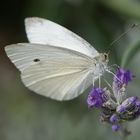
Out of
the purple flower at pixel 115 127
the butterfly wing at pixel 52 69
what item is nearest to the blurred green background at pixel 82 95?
the butterfly wing at pixel 52 69

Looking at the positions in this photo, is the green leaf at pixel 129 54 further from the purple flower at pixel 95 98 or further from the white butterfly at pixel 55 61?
the purple flower at pixel 95 98

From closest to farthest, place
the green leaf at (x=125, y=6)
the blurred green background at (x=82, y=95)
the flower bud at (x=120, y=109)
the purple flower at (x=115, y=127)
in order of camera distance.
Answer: the purple flower at (x=115, y=127) < the flower bud at (x=120, y=109) < the blurred green background at (x=82, y=95) < the green leaf at (x=125, y=6)

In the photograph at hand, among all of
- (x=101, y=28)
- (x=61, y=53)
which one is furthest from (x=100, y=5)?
(x=61, y=53)

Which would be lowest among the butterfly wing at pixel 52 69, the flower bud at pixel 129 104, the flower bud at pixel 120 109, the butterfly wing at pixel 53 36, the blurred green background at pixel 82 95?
the blurred green background at pixel 82 95

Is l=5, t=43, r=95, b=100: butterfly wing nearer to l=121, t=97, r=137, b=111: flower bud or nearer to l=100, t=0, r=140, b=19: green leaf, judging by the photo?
l=121, t=97, r=137, b=111: flower bud

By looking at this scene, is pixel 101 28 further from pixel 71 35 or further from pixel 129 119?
pixel 129 119

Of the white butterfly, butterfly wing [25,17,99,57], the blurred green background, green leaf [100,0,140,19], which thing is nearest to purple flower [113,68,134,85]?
the white butterfly

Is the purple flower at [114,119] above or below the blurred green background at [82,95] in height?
above

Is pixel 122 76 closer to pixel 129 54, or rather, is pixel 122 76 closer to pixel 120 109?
pixel 120 109
